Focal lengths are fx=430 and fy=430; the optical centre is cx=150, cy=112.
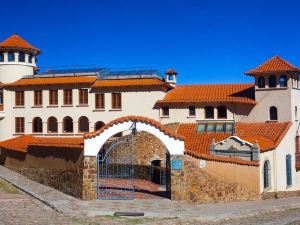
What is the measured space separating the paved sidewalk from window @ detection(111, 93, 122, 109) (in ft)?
68.7

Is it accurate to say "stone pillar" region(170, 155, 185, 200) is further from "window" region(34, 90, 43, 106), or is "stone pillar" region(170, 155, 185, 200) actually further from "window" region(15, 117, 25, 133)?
"window" region(15, 117, 25, 133)

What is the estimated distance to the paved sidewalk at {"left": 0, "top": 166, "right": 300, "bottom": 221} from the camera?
52.1 ft

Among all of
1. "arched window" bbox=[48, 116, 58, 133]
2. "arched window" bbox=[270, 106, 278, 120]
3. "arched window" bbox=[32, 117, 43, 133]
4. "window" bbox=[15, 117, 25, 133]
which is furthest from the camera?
"arched window" bbox=[48, 116, 58, 133]

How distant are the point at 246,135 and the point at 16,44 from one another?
27269mm

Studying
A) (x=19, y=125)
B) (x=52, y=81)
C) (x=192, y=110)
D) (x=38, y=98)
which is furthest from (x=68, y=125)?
(x=192, y=110)

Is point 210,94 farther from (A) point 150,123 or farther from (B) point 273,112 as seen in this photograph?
(A) point 150,123

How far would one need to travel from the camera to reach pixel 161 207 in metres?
16.9

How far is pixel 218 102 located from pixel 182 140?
21.1 meters

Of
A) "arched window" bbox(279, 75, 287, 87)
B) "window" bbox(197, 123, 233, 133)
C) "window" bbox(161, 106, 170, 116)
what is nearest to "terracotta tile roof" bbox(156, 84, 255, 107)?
"window" bbox(161, 106, 170, 116)

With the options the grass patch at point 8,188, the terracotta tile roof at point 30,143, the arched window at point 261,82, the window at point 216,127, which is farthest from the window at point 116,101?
the grass patch at point 8,188

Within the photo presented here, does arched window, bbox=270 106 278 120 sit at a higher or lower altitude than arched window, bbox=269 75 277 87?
lower

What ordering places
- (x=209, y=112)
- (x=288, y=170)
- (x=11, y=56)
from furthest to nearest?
(x=11, y=56)
(x=209, y=112)
(x=288, y=170)

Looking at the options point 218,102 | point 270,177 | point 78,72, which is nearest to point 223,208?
point 270,177

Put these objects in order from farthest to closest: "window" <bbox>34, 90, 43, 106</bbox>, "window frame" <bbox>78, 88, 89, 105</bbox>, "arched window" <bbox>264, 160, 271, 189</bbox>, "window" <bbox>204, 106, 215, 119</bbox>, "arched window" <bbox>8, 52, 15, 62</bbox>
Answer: "arched window" <bbox>8, 52, 15, 62</bbox> → "window" <bbox>34, 90, 43, 106</bbox> → "window frame" <bbox>78, 88, 89, 105</bbox> → "window" <bbox>204, 106, 215, 119</bbox> → "arched window" <bbox>264, 160, 271, 189</bbox>
